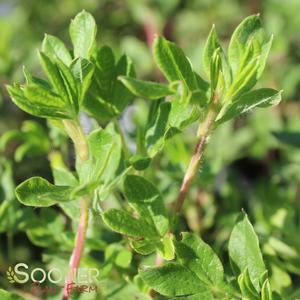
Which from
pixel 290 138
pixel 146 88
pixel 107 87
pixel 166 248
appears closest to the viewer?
pixel 146 88

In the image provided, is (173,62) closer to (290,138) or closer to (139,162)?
(139,162)

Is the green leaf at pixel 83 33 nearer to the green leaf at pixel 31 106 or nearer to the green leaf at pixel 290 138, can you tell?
the green leaf at pixel 31 106

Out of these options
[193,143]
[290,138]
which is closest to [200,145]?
[290,138]

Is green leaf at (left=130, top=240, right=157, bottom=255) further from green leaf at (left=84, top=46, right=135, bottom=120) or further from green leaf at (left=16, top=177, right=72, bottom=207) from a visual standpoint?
green leaf at (left=84, top=46, right=135, bottom=120)

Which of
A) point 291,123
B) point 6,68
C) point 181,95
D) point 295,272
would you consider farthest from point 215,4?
point 181,95

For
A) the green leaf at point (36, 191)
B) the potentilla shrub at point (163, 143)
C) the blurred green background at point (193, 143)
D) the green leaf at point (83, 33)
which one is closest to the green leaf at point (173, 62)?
the potentilla shrub at point (163, 143)
